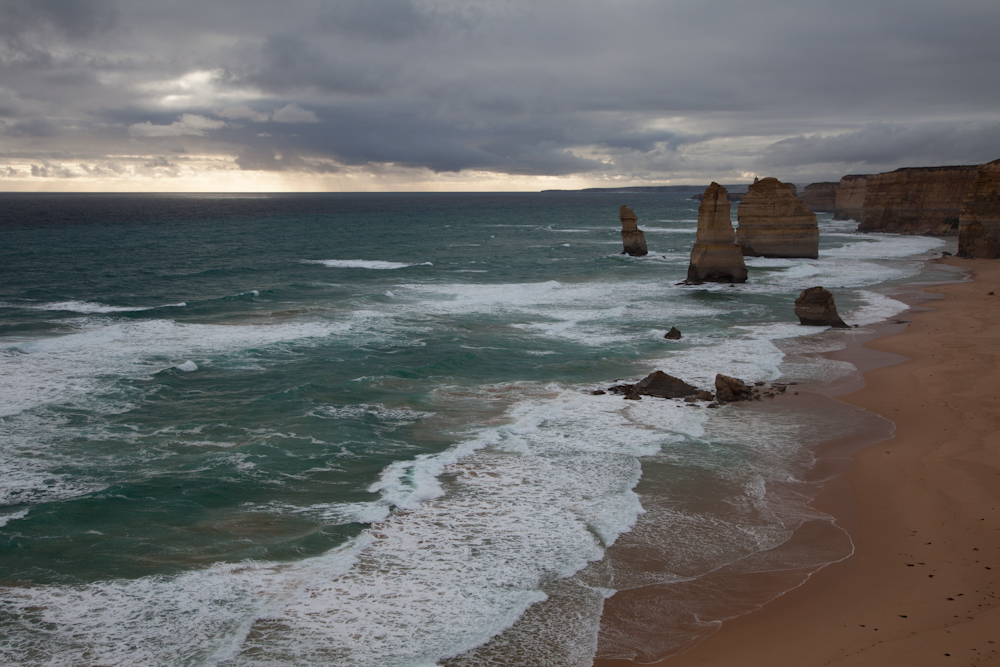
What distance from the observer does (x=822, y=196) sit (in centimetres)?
11519

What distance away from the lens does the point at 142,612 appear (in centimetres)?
869

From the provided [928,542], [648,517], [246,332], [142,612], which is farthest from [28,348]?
[928,542]

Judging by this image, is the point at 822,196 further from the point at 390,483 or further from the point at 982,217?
the point at 390,483

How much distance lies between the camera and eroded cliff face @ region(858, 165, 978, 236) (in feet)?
210

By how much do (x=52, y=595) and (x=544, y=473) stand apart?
797cm

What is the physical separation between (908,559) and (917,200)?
232 ft

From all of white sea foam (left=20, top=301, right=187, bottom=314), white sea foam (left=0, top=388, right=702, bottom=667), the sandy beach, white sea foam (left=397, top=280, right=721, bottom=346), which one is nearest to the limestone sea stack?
white sea foam (left=397, top=280, right=721, bottom=346)

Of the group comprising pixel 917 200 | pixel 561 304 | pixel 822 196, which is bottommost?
pixel 561 304

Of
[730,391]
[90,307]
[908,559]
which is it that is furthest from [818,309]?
[90,307]

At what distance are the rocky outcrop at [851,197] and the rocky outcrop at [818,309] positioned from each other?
7271 cm

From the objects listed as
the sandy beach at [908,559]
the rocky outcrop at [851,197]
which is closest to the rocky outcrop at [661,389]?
the sandy beach at [908,559]

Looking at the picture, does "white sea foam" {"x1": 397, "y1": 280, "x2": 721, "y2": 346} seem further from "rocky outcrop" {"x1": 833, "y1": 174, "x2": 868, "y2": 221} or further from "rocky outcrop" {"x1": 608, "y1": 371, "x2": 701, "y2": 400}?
"rocky outcrop" {"x1": 833, "y1": 174, "x2": 868, "y2": 221}

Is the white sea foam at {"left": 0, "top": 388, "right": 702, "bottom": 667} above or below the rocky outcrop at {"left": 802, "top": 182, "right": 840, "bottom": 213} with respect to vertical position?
below

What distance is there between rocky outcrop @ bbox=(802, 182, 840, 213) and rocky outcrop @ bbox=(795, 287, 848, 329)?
322ft
